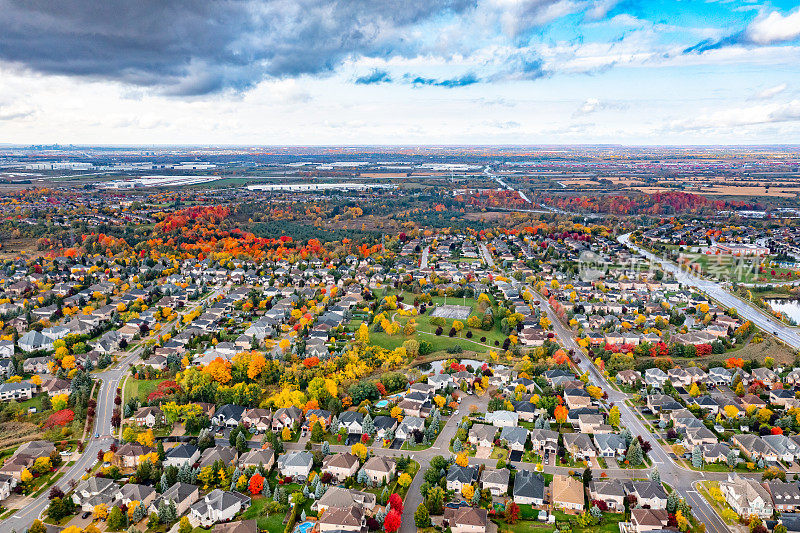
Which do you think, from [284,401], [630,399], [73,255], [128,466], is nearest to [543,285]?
[630,399]

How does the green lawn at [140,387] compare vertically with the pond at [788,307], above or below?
above

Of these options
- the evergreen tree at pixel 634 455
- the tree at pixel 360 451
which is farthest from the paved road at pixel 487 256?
the tree at pixel 360 451

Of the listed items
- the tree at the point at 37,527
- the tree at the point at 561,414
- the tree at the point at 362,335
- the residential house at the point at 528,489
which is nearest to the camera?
the tree at the point at 37,527

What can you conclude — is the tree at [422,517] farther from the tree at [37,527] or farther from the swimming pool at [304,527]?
the tree at [37,527]

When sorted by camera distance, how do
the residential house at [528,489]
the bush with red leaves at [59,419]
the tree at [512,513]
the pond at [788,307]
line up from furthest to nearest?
the pond at [788,307] → the bush with red leaves at [59,419] → the residential house at [528,489] → the tree at [512,513]

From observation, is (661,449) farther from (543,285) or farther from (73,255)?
(73,255)

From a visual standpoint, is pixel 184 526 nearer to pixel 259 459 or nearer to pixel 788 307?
pixel 259 459
